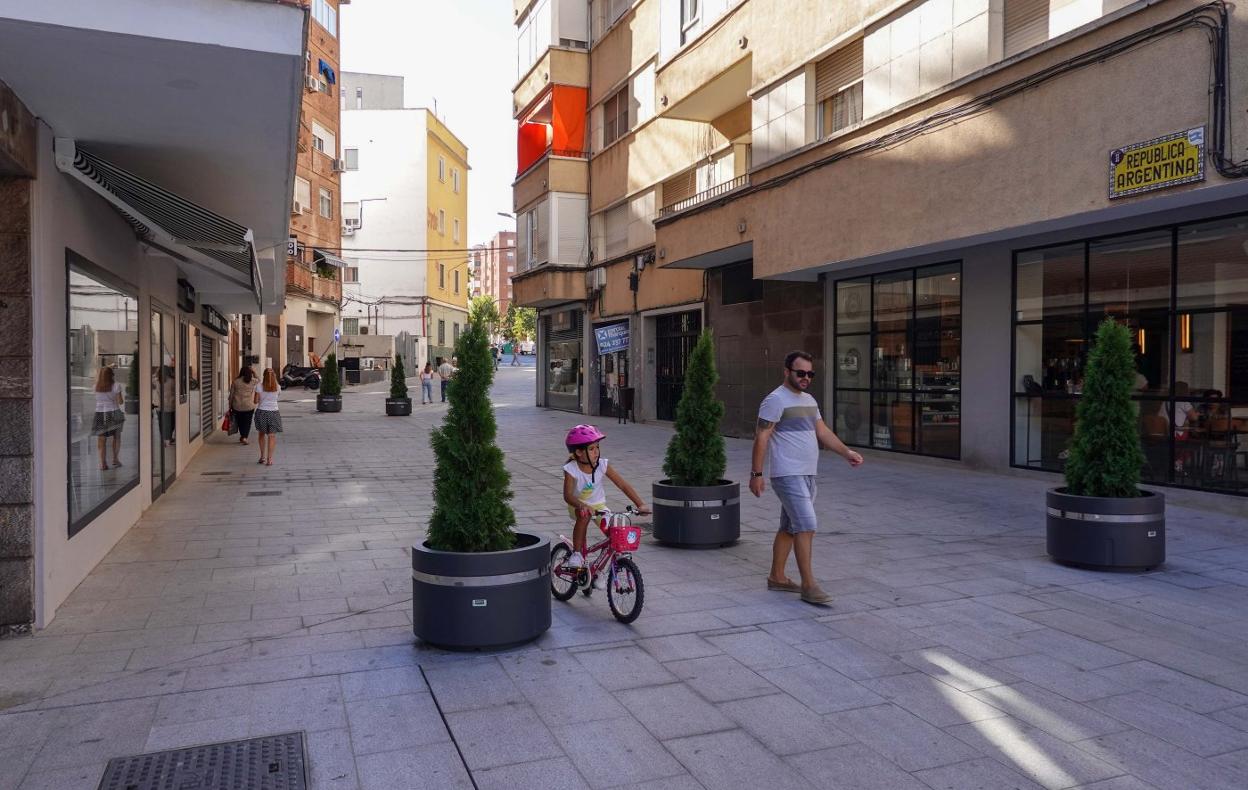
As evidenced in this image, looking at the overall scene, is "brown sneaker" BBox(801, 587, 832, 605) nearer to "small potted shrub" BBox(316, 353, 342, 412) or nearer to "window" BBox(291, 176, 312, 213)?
"small potted shrub" BBox(316, 353, 342, 412)

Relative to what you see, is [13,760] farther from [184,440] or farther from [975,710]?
[184,440]

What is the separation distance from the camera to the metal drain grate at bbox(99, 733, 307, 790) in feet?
11.6

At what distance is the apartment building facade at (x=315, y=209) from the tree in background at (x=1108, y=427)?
106 feet

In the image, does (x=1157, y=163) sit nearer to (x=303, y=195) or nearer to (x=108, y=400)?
(x=108, y=400)

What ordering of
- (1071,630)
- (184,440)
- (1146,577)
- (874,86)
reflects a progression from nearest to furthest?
(1071,630), (1146,577), (874,86), (184,440)

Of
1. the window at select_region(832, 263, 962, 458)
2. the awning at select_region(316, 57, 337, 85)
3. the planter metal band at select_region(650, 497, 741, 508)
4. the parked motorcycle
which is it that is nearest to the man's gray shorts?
the planter metal band at select_region(650, 497, 741, 508)

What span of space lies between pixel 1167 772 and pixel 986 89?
30.2ft

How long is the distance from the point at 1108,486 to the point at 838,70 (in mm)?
9122

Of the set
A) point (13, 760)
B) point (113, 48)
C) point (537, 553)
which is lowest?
point (13, 760)

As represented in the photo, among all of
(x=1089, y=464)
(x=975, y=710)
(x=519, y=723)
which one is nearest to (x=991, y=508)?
(x=1089, y=464)

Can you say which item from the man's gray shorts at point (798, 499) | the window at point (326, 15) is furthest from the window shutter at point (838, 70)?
the window at point (326, 15)

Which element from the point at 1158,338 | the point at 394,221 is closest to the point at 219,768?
the point at 1158,338

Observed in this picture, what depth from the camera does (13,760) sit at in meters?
A: 3.72

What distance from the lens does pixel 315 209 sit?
41312mm
